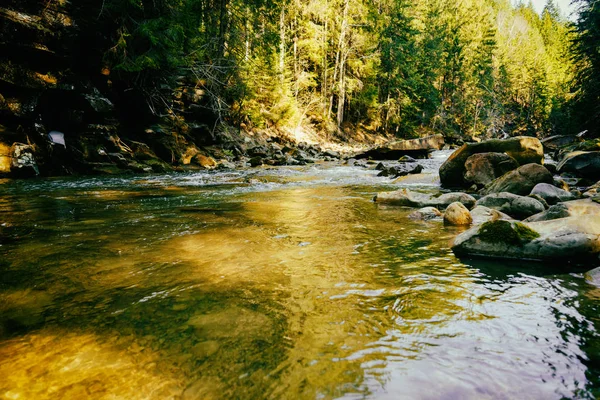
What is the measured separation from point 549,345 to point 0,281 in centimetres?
371

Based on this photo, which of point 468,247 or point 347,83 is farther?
point 347,83

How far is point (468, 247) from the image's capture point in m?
3.34

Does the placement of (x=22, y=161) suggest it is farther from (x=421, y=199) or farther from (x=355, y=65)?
(x=355, y=65)

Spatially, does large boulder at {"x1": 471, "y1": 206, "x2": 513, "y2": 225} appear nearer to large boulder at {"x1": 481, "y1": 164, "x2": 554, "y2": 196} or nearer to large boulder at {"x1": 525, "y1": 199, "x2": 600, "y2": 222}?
large boulder at {"x1": 525, "y1": 199, "x2": 600, "y2": 222}

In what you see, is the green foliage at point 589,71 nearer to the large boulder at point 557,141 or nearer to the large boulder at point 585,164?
the large boulder at point 557,141

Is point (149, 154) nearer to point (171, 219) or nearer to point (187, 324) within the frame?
point (171, 219)

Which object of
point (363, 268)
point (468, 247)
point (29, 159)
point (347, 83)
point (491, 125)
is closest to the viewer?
point (363, 268)

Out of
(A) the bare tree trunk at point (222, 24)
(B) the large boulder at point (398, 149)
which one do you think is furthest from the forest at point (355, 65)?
(B) the large boulder at point (398, 149)

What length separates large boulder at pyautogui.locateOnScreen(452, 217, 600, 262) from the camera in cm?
300

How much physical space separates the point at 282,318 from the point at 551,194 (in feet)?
18.9

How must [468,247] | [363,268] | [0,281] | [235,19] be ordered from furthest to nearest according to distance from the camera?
[235,19], [468,247], [363,268], [0,281]

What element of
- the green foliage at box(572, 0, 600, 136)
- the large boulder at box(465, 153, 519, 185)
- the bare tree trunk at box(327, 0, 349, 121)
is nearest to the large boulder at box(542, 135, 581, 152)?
the green foliage at box(572, 0, 600, 136)

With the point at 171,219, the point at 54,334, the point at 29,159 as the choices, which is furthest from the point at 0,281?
the point at 29,159

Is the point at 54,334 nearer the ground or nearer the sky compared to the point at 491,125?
nearer the ground
